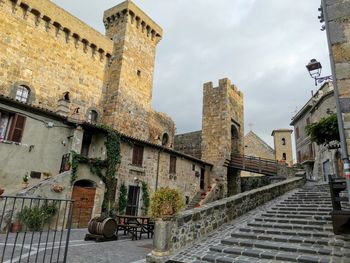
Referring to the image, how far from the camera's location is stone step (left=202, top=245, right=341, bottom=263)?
4.88 metres

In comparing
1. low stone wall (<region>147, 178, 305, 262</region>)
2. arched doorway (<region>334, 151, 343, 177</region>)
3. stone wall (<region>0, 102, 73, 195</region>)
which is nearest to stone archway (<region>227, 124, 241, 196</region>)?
arched doorway (<region>334, 151, 343, 177</region>)

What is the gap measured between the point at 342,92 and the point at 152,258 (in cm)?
482

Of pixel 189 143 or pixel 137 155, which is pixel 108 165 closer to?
pixel 137 155

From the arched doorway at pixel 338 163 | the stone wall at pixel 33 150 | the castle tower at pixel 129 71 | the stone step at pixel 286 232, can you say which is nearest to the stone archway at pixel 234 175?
the arched doorway at pixel 338 163

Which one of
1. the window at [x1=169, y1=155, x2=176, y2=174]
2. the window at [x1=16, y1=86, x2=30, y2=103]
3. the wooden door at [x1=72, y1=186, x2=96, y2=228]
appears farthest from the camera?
the window at [x1=169, y1=155, x2=176, y2=174]

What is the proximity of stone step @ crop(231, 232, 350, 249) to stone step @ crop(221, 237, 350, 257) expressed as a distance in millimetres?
115

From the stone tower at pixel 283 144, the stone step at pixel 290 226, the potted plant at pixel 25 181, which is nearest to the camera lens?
the stone step at pixel 290 226

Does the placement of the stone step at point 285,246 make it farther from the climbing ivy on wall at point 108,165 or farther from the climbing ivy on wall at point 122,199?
the climbing ivy on wall at point 122,199

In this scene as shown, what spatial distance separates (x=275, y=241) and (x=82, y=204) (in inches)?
343

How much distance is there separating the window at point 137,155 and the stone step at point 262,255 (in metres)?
9.35

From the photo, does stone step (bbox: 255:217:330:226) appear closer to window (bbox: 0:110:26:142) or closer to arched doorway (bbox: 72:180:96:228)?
arched doorway (bbox: 72:180:96:228)

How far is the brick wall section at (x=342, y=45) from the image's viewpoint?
3.96 m

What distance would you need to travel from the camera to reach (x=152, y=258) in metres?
5.38

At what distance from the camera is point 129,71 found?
1945 cm
